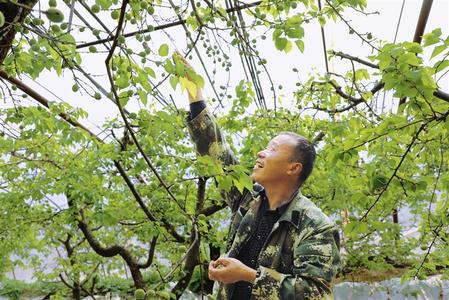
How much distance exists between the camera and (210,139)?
1.98m

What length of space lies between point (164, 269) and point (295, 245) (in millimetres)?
4333

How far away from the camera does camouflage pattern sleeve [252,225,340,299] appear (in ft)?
4.82

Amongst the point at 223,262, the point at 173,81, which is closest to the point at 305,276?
the point at 223,262

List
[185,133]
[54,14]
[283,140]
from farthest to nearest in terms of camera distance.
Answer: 1. [185,133]
2. [283,140]
3. [54,14]

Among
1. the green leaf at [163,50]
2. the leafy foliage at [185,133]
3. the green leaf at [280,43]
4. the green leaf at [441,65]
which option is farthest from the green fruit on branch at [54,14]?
the green leaf at [441,65]

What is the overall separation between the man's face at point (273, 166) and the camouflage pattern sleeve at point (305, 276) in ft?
0.94

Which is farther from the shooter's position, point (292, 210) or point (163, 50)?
point (292, 210)

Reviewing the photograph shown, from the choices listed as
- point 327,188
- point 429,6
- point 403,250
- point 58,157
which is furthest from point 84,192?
point 403,250

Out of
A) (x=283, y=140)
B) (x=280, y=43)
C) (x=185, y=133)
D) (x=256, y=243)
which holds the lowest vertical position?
(x=256, y=243)

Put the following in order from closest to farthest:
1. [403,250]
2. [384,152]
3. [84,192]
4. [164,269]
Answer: [384,152] → [84,192] → [403,250] → [164,269]

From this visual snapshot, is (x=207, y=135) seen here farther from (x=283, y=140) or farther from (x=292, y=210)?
(x=292, y=210)

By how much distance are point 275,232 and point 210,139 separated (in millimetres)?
496

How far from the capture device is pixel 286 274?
156 cm

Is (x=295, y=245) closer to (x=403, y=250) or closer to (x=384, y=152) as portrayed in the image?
(x=384, y=152)
